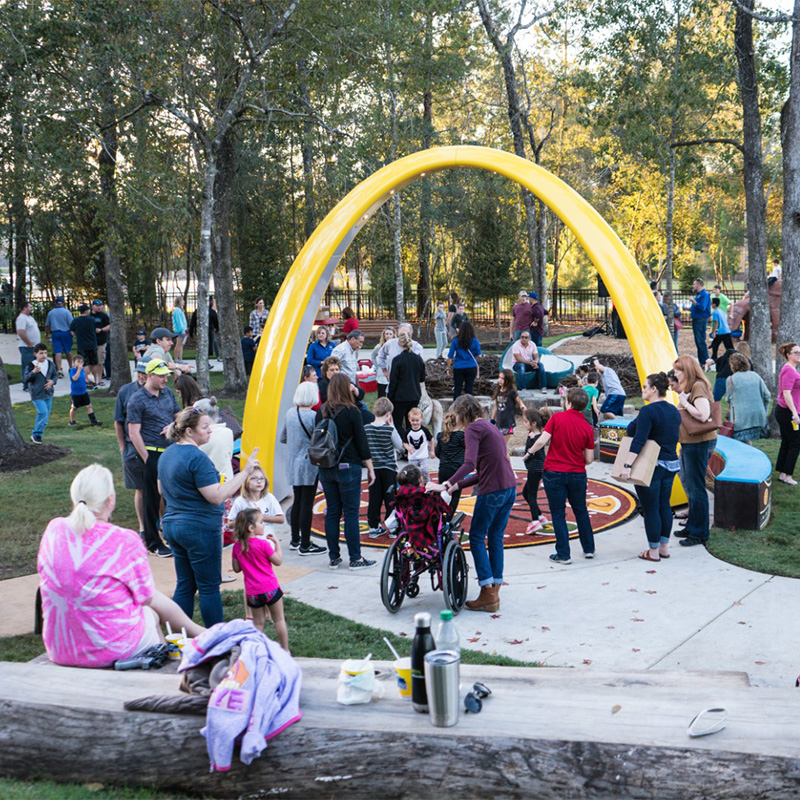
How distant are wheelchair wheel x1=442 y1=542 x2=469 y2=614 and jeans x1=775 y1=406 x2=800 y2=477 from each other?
504cm

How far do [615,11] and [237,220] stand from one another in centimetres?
1797

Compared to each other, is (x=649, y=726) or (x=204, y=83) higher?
(x=204, y=83)

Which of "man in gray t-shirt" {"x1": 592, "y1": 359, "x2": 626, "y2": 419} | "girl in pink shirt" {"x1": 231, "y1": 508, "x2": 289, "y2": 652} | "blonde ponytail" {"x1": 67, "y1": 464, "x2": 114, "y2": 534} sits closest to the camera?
"blonde ponytail" {"x1": 67, "y1": 464, "x2": 114, "y2": 534}

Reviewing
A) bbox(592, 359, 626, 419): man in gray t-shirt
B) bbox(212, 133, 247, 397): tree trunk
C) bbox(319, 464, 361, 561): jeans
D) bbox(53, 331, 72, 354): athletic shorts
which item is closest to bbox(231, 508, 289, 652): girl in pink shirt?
bbox(319, 464, 361, 561): jeans

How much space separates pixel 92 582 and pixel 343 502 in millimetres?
3693

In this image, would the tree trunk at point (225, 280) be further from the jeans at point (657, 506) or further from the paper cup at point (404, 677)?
the paper cup at point (404, 677)

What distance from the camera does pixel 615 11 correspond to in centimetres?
1811

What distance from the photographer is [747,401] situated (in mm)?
11016

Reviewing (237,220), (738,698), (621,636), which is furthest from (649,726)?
(237,220)

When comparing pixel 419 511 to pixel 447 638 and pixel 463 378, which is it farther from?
pixel 463 378

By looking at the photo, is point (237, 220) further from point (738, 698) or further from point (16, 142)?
point (738, 698)

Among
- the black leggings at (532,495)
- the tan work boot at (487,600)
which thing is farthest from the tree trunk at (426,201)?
the tan work boot at (487,600)

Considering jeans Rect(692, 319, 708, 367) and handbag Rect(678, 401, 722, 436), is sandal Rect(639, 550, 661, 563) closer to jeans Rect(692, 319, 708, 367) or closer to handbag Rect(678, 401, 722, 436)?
handbag Rect(678, 401, 722, 436)

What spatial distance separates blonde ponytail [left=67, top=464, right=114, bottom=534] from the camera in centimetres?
477
